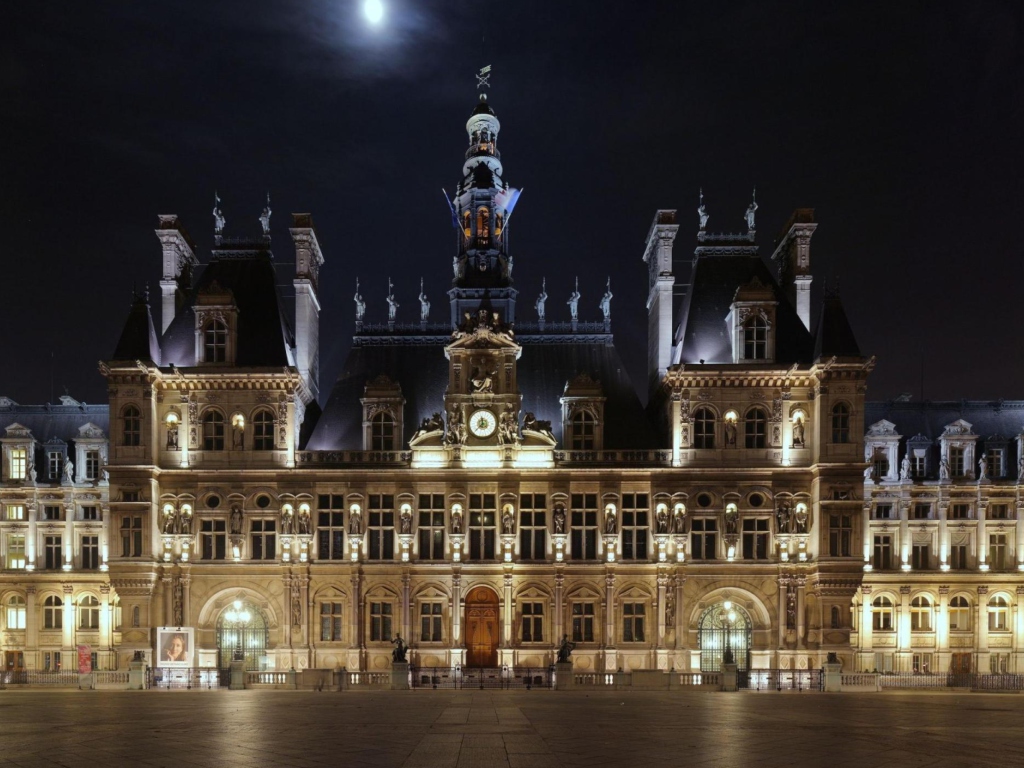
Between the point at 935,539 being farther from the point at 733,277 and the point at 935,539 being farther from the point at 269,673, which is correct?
the point at 269,673

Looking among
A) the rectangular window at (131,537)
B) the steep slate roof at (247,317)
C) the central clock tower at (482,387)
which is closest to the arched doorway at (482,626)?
the central clock tower at (482,387)

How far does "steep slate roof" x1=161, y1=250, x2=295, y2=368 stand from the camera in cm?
5722

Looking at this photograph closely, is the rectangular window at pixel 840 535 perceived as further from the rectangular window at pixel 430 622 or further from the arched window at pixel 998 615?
the rectangular window at pixel 430 622

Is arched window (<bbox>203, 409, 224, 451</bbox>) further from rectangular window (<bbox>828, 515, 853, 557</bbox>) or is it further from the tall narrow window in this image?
rectangular window (<bbox>828, 515, 853, 557</bbox>)

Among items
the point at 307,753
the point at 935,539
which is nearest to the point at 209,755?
the point at 307,753

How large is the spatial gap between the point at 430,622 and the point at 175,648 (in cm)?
1301

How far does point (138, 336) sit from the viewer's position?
181 feet

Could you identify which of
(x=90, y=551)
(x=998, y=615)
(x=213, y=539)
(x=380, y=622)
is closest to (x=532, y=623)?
(x=380, y=622)

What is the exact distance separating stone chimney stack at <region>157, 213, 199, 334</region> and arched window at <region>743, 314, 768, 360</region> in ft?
108

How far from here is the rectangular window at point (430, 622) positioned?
179 feet

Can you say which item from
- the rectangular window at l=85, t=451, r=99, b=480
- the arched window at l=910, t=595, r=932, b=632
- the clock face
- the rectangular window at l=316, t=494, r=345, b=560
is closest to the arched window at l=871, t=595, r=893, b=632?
the arched window at l=910, t=595, r=932, b=632

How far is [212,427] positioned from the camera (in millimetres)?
55719

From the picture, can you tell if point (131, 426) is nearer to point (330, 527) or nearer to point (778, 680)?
point (330, 527)

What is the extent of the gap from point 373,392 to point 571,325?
12824 millimetres
